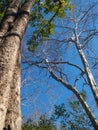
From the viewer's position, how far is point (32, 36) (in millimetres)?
10867

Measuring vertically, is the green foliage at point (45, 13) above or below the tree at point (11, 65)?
above

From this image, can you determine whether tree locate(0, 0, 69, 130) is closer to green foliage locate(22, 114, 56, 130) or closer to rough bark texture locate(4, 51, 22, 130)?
rough bark texture locate(4, 51, 22, 130)

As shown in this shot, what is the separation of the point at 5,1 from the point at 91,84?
4.49 meters

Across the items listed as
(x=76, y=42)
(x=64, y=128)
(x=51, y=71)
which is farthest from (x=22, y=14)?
(x=64, y=128)

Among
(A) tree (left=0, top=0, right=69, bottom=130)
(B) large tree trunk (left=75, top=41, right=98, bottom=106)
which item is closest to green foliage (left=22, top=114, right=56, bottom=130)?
(B) large tree trunk (left=75, top=41, right=98, bottom=106)

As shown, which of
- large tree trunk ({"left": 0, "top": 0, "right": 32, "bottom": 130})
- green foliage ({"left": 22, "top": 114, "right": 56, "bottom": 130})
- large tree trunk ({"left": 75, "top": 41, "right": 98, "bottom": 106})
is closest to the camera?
large tree trunk ({"left": 0, "top": 0, "right": 32, "bottom": 130})

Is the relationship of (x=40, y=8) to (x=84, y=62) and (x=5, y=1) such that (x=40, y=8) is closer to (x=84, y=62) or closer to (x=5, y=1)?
(x=5, y=1)

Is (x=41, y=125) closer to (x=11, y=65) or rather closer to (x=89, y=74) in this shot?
(x=89, y=74)

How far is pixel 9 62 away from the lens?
384cm

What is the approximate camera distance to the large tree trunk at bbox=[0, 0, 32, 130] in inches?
126

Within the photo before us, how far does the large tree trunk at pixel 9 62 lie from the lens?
321 cm

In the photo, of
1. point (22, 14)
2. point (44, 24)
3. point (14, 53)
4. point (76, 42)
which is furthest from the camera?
point (76, 42)

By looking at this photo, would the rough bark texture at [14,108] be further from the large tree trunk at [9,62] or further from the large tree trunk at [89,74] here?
the large tree trunk at [89,74]

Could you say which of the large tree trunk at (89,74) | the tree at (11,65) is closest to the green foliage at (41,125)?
the large tree trunk at (89,74)
